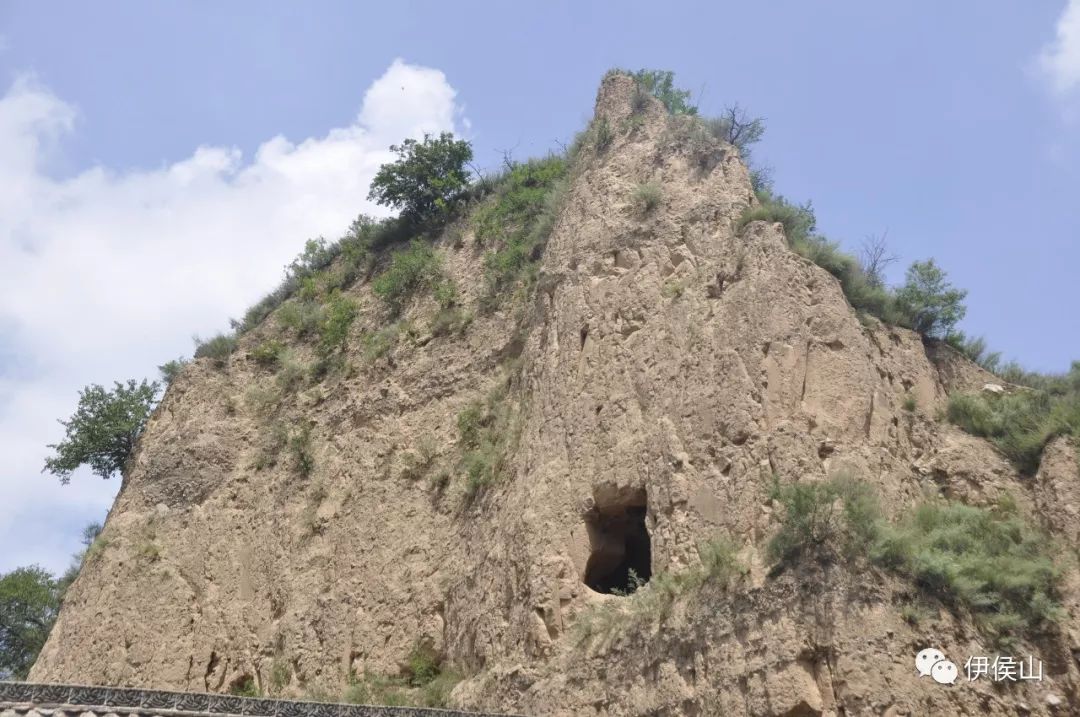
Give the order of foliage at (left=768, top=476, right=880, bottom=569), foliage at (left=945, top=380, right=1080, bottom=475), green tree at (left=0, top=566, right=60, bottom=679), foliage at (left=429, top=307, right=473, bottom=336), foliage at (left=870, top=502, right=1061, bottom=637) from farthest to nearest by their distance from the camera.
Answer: green tree at (left=0, top=566, right=60, bottom=679) < foliage at (left=429, top=307, right=473, bottom=336) < foliage at (left=945, top=380, right=1080, bottom=475) < foliage at (left=768, top=476, right=880, bottom=569) < foliage at (left=870, top=502, right=1061, bottom=637)

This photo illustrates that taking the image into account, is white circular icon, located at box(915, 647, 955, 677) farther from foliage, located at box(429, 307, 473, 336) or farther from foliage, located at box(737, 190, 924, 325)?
foliage, located at box(429, 307, 473, 336)

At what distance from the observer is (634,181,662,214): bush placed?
57.9ft

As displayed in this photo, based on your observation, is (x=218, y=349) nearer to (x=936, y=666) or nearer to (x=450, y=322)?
(x=450, y=322)

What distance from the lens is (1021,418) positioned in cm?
1488

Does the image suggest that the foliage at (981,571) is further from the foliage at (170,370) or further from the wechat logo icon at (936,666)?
the foliage at (170,370)

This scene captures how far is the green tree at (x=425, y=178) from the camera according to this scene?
2456 cm

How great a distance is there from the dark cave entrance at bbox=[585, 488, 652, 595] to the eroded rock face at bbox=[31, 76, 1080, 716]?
40 mm

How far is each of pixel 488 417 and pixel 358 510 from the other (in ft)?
8.44

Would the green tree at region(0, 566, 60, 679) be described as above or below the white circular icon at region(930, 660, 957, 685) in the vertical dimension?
above

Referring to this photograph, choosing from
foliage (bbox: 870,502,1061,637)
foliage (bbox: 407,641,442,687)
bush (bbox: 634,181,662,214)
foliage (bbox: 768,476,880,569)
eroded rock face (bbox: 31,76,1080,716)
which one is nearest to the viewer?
foliage (bbox: 870,502,1061,637)

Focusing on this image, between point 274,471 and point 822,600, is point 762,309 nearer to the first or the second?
point 822,600

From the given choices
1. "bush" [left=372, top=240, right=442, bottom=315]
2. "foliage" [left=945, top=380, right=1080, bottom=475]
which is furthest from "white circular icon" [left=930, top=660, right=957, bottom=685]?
"bush" [left=372, top=240, right=442, bottom=315]

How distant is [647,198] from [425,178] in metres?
8.56

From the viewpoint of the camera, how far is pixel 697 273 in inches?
637
